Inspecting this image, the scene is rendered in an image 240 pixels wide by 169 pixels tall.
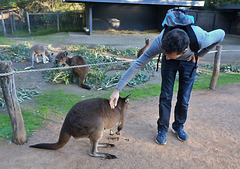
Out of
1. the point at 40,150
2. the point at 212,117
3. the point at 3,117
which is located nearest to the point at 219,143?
the point at 212,117

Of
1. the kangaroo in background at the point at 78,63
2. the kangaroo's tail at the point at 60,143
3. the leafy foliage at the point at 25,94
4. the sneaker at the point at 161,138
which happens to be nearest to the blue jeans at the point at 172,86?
the sneaker at the point at 161,138

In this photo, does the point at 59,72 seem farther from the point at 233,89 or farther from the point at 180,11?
the point at 233,89

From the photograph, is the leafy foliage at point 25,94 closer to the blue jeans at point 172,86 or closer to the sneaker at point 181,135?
the blue jeans at point 172,86

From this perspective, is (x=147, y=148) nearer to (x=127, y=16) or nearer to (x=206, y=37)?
(x=206, y=37)

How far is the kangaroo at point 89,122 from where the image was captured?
84.3 inches

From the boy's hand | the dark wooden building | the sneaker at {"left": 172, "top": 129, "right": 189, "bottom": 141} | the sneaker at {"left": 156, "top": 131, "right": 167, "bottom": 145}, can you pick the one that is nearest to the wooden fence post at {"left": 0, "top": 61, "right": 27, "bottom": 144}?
the boy's hand

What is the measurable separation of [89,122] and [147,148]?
956mm

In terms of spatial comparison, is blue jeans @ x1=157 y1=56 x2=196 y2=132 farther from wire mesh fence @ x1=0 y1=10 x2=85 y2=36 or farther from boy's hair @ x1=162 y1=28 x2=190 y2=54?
wire mesh fence @ x1=0 y1=10 x2=85 y2=36

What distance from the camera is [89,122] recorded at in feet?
7.02

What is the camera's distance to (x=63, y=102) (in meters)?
3.96

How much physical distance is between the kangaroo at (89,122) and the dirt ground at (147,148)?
5.9 inches

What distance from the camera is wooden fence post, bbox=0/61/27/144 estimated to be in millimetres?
2307

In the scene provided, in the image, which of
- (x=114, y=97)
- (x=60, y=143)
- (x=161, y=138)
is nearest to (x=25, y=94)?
(x=60, y=143)

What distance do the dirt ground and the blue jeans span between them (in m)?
0.36
